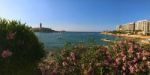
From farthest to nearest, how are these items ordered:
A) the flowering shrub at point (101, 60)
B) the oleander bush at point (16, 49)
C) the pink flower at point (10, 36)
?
the pink flower at point (10, 36), the oleander bush at point (16, 49), the flowering shrub at point (101, 60)

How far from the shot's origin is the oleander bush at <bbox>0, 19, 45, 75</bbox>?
1189 centimetres

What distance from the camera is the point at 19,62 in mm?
12711

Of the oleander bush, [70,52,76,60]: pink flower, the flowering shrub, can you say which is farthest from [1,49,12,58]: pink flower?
[70,52,76,60]: pink flower

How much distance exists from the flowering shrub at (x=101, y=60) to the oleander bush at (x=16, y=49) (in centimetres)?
180

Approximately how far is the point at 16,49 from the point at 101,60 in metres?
4.67

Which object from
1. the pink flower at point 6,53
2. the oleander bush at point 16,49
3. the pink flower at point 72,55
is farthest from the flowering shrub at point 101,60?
the oleander bush at point 16,49

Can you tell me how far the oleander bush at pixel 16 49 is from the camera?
39.0 ft

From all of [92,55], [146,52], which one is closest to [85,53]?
[92,55]

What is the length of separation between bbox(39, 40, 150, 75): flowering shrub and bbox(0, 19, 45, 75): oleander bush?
1804mm

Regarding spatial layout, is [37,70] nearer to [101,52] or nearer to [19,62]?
[19,62]

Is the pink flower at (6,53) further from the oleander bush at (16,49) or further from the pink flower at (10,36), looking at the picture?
the pink flower at (10,36)

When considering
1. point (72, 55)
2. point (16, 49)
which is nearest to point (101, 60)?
point (72, 55)

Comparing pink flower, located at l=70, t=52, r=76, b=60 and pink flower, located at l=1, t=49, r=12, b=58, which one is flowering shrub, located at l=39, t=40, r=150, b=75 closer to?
pink flower, located at l=70, t=52, r=76, b=60

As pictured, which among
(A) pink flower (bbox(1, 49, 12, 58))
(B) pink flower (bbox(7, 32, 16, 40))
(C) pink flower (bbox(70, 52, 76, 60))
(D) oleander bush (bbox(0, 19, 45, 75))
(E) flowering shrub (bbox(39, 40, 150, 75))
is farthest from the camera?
(B) pink flower (bbox(7, 32, 16, 40))
